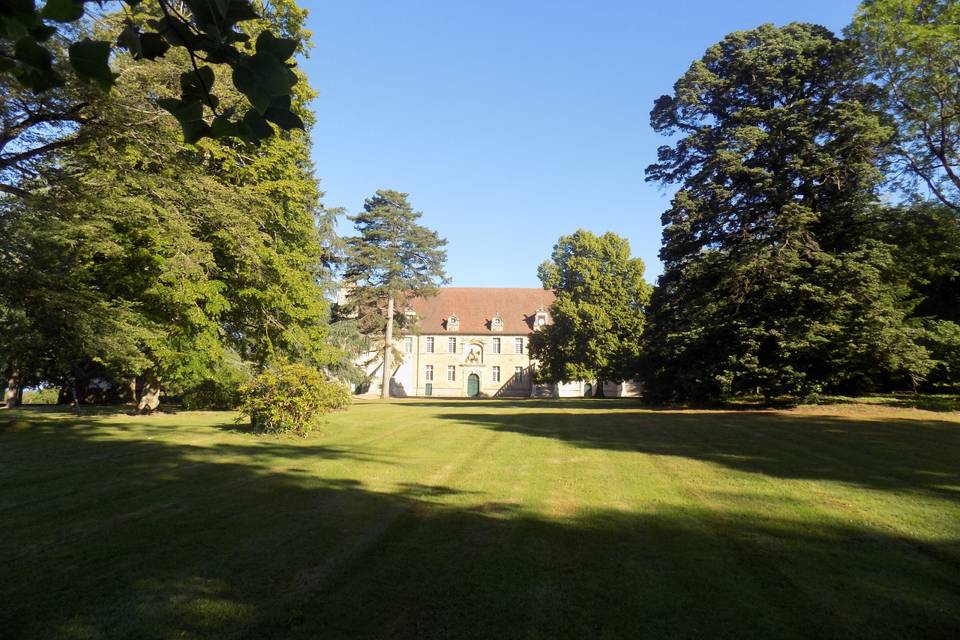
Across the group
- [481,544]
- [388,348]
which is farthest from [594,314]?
[481,544]

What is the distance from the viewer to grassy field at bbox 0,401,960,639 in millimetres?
3873

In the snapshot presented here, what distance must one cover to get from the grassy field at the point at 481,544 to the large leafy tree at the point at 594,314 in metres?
32.7

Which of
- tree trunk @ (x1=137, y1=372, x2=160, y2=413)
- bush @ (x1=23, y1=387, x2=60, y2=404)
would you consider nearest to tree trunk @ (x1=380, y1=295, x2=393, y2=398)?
bush @ (x1=23, y1=387, x2=60, y2=404)

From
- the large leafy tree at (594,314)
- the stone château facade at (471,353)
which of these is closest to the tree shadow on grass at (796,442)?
the large leafy tree at (594,314)

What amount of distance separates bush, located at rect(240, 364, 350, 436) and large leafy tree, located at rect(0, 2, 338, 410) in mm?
4307

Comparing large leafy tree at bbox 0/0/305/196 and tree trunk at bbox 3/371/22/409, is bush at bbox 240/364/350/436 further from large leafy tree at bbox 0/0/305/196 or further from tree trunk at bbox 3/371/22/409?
tree trunk at bbox 3/371/22/409

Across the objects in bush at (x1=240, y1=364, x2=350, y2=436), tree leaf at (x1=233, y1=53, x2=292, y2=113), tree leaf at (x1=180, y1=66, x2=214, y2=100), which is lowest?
bush at (x1=240, y1=364, x2=350, y2=436)

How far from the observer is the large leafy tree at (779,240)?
779 inches

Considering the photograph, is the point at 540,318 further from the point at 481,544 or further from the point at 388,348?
the point at 481,544

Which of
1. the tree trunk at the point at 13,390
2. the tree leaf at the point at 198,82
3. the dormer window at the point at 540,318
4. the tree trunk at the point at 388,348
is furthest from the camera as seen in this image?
the dormer window at the point at 540,318

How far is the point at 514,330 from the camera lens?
198ft

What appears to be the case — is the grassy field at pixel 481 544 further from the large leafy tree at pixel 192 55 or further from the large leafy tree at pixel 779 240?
the large leafy tree at pixel 779 240

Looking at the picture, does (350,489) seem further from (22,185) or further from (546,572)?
(22,185)

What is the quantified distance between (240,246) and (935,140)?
82.4ft
